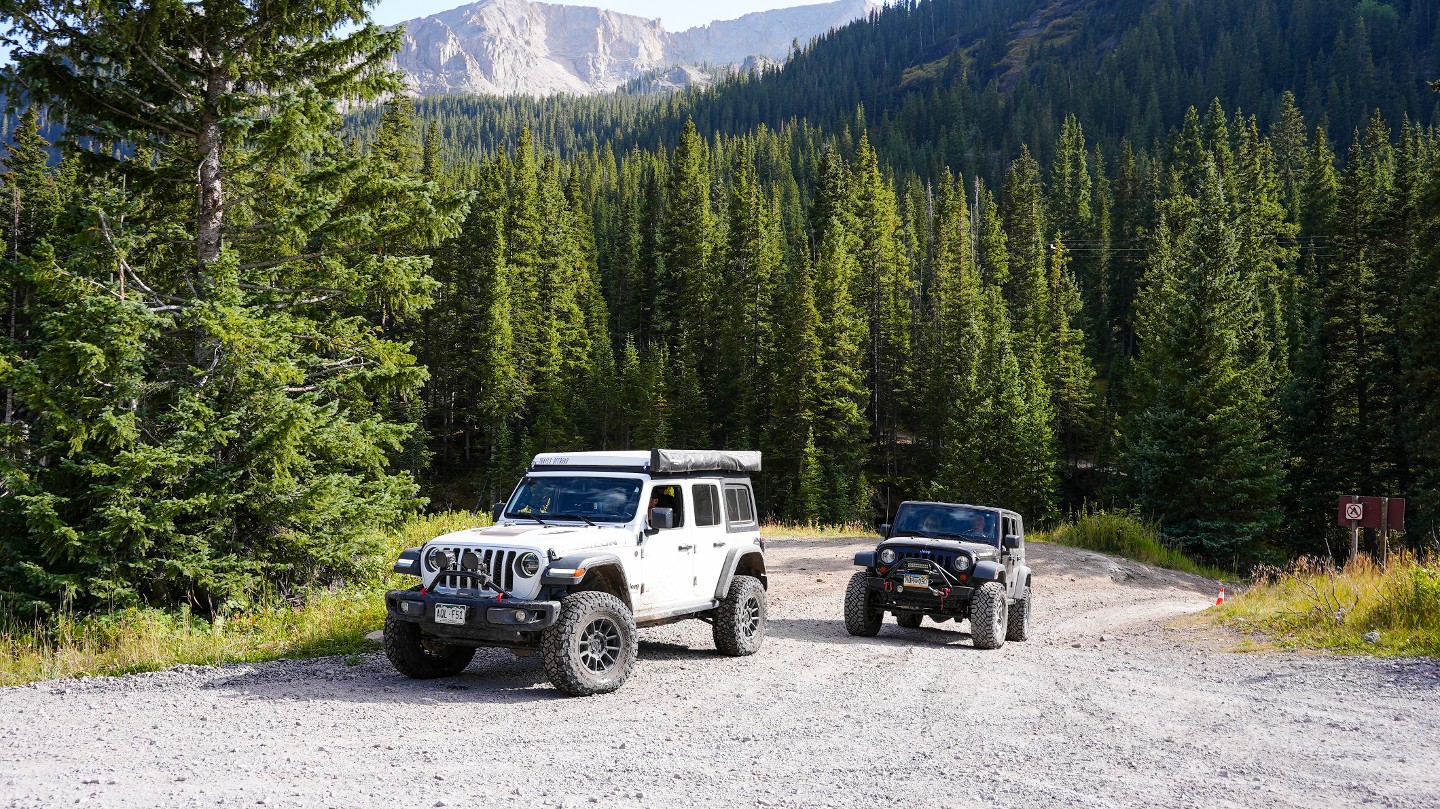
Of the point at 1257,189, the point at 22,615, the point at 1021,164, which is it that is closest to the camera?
the point at 22,615

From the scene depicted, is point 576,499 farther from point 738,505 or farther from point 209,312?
point 209,312

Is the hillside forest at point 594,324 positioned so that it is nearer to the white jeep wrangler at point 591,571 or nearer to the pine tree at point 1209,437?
the pine tree at point 1209,437

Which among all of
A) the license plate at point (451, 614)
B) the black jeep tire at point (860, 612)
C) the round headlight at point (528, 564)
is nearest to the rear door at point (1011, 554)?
the black jeep tire at point (860, 612)

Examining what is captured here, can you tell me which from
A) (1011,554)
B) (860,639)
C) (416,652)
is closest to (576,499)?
(416,652)

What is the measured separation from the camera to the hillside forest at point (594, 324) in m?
11.7

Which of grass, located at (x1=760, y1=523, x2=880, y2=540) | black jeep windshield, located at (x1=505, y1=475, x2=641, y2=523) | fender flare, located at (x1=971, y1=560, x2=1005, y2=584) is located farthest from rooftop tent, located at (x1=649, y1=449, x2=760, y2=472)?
grass, located at (x1=760, y1=523, x2=880, y2=540)

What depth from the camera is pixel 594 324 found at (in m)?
69.5

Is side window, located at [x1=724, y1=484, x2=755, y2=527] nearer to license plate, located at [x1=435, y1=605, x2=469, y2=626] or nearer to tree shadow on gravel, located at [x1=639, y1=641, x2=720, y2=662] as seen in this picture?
tree shadow on gravel, located at [x1=639, y1=641, x2=720, y2=662]

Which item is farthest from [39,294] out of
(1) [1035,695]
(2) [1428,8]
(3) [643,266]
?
(2) [1428,8]

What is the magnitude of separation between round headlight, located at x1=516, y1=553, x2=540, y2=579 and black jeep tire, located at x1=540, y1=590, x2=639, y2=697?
38cm

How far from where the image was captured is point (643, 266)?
261 feet

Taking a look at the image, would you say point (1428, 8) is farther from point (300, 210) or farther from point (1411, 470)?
point (300, 210)

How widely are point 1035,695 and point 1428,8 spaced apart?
21168cm

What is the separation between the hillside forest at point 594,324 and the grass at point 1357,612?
13151mm
